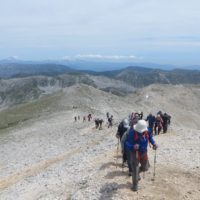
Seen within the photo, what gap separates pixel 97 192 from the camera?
1908 centimetres

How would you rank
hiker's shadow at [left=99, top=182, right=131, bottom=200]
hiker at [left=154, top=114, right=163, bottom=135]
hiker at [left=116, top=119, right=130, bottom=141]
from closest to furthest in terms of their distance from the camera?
hiker's shadow at [left=99, top=182, right=131, bottom=200] < hiker at [left=116, top=119, right=130, bottom=141] < hiker at [left=154, top=114, right=163, bottom=135]

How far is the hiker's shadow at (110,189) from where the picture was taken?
18405 millimetres

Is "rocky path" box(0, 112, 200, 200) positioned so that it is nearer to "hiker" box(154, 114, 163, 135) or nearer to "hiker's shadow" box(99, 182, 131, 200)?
"hiker's shadow" box(99, 182, 131, 200)

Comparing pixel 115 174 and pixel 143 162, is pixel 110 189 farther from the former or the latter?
pixel 115 174

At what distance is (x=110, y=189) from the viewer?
1892cm

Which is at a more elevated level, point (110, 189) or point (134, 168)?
point (134, 168)

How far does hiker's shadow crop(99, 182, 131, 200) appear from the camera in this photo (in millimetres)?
18405

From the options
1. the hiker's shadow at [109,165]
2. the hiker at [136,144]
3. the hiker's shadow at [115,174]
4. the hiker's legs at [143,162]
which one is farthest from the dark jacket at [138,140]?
the hiker's shadow at [109,165]

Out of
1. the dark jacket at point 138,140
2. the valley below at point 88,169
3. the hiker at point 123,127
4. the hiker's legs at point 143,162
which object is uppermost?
the dark jacket at point 138,140

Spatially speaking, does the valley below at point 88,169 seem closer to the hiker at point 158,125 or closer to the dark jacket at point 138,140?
the hiker at point 158,125

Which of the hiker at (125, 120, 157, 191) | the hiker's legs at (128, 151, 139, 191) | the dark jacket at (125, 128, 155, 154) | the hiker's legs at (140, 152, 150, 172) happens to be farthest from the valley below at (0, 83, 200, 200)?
the dark jacket at (125, 128, 155, 154)

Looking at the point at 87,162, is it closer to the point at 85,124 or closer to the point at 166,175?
the point at 166,175

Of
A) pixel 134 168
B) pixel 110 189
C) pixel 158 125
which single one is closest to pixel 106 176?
pixel 110 189

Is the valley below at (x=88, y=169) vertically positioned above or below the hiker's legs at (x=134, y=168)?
below
